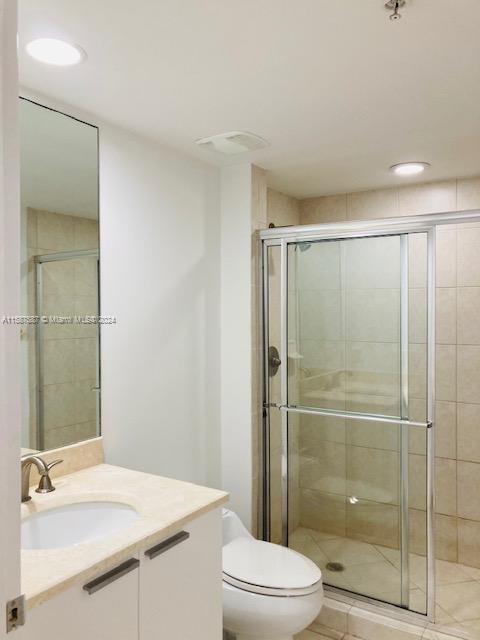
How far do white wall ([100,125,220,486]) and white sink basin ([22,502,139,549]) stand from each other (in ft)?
1.38

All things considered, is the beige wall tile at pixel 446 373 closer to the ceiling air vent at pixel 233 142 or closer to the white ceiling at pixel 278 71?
the white ceiling at pixel 278 71

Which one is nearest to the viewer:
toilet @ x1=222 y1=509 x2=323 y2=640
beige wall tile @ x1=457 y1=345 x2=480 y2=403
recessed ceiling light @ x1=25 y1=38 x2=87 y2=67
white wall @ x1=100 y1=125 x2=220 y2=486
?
recessed ceiling light @ x1=25 y1=38 x2=87 y2=67

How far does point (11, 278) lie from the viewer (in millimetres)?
845

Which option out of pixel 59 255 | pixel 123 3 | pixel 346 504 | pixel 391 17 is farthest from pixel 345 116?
pixel 346 504

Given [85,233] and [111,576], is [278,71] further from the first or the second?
[111,576]

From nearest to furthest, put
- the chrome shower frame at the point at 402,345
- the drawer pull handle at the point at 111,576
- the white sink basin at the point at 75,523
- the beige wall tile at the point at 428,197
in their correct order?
the drawer pull handle at the point at 111,576, the white sink basin at the point at 75,523, the chrome shower frame at the point at 402,345, the beige wall tile at the point at 428,197

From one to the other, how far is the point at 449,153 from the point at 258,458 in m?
1.86

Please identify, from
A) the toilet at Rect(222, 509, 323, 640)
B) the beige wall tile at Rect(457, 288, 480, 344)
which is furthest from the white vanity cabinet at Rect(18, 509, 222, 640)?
the beige wall tile at Rect(457, 288, 480, 344)

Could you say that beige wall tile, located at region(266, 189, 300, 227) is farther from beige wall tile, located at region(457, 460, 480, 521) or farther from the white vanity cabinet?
the white vanity cabinet

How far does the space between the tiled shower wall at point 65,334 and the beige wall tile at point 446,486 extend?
2166mm

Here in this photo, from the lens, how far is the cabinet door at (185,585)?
1.40 m

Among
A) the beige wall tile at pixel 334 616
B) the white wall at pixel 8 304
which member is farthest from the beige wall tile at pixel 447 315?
the white wall at pixel 8 304

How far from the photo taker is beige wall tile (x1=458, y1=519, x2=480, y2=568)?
3055 mm

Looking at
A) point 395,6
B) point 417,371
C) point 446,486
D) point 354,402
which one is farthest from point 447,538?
point 395,6
